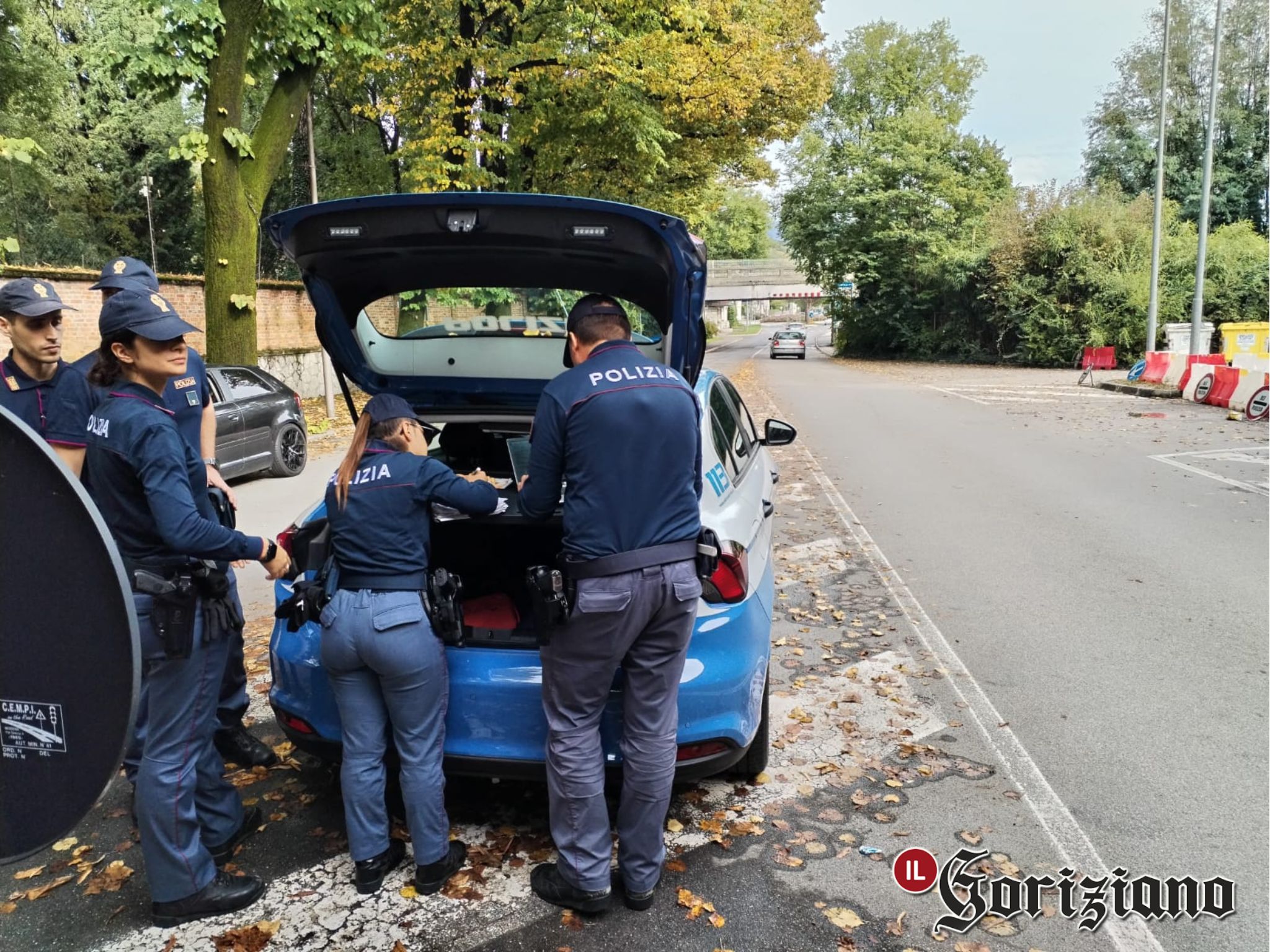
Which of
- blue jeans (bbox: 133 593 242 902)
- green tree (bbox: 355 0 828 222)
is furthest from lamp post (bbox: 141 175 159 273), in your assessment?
blue jeans (bbox: 133 593 242 902)

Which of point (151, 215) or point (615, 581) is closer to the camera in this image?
point (615, 581)

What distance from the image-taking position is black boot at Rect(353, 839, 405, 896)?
3018 mm

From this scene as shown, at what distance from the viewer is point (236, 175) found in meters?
12.4

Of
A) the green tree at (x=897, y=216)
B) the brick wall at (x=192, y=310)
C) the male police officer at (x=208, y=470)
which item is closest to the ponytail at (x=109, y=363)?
the male police officer at (x=208, y=470)

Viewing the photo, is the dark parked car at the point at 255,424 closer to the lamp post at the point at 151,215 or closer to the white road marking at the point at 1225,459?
A: the white road marking at the point at 1225,459

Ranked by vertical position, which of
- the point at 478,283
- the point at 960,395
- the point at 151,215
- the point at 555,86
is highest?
the point at 555,86

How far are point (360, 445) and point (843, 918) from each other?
2.21m

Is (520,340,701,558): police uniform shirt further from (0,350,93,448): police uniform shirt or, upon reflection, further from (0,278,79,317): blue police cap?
(0,278,79,317): blue police cap

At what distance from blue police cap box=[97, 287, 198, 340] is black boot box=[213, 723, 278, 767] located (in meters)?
2.01

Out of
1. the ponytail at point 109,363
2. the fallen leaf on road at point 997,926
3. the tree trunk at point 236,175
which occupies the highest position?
the tree trunk at point 236,175

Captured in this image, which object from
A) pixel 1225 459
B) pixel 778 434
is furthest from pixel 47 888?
pixel 1225 459

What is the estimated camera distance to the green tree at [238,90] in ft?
36.6

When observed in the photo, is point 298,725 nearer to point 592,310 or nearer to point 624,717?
point 624,717

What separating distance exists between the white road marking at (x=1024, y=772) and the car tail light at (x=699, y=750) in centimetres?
130
